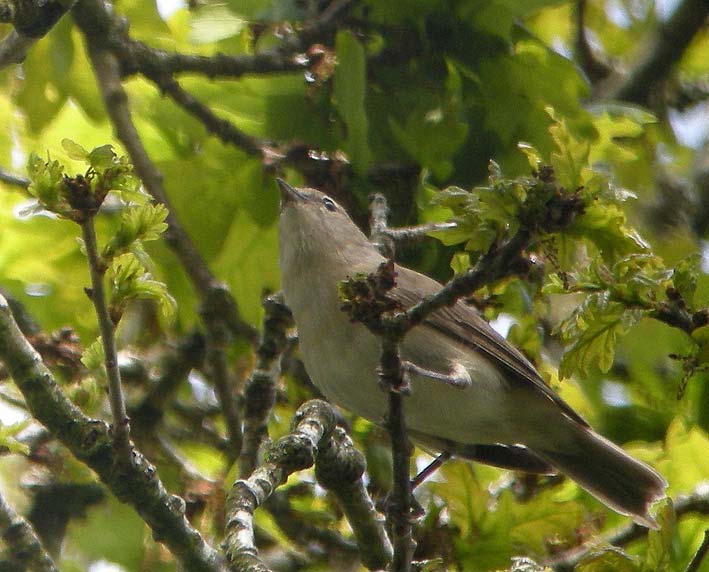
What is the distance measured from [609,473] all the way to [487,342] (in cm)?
74

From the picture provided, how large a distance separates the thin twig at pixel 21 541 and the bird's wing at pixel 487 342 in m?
1.77

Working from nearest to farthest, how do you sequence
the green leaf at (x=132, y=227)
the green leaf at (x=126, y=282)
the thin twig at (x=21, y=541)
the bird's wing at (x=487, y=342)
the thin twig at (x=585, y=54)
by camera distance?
the green leaf at (x=132, y=227) < the green leaf at (x=126, y=282) < the thin twig at (x=21, y=541) < the bird's wing at (x=487, y=342) < the thin twig at (x=585, y=54)

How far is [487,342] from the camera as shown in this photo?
4.57 m

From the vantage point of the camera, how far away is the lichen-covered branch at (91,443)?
2814 millimetres

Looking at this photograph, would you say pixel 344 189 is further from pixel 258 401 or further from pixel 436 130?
pixel 258 401

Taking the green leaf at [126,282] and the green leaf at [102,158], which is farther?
the green leaf at [126,282]

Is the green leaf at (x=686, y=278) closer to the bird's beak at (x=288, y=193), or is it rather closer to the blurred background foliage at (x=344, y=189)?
the blurred background foliage at (x=344, y=189)

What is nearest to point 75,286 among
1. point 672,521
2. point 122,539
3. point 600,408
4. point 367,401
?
point 122,539

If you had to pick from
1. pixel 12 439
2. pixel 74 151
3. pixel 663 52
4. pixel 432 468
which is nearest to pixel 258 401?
pixel 432 468

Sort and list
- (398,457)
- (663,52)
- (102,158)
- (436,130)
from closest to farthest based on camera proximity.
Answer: (102,158) → (398,457) → (436,130) → (663,52)

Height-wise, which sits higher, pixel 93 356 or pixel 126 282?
pixel 126 282

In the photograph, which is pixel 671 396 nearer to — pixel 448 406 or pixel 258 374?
pixel 448 406

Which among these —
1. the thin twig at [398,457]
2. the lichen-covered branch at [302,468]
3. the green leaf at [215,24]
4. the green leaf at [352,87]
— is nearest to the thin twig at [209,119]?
the green leaf at [215,24]

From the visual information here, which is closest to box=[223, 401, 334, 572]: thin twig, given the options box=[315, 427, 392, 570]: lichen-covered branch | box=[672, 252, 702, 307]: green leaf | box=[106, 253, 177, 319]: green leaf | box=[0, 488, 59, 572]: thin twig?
box=[315, 427, 392, 570]: lichen-covered branch
